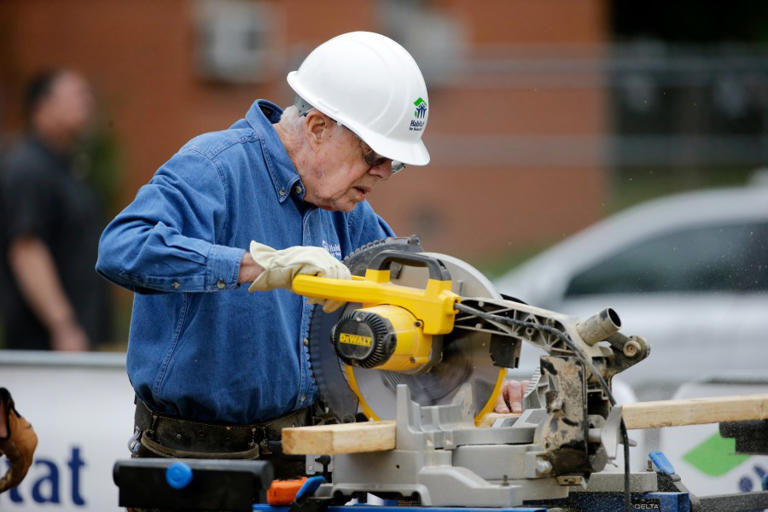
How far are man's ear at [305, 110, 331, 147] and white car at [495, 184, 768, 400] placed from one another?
458cm

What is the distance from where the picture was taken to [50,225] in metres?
7.98

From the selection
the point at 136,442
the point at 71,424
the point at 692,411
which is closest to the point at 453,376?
the point at 692,411

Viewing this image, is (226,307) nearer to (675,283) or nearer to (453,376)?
(453,376)

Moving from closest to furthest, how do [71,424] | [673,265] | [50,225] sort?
1. [71,424]
2. [50,225]
3. [673,265]

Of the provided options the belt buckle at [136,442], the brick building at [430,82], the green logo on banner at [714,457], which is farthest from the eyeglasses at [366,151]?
the brick building at [430,82]

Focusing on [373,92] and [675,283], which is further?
[675,283]

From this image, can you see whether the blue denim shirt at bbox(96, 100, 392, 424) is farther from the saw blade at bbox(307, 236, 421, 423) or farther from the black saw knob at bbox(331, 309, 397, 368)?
the black saw knob at bbox(331, 309, 397, 368)

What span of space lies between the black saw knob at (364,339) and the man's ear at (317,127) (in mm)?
701

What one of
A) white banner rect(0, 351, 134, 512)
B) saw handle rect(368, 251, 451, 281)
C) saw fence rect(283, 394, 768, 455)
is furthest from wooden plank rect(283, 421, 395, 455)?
white banner rect(0, 351, 134, 512)

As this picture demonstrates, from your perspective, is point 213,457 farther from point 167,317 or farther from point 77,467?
point 77,467

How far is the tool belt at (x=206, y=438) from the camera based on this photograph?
3760 millimetres

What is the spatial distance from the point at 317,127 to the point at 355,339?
81 cm

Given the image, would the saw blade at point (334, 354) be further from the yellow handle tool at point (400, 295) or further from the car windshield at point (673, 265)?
the car windshield at point (673, 265)

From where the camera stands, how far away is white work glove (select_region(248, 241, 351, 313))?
3252mm
